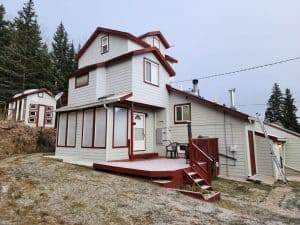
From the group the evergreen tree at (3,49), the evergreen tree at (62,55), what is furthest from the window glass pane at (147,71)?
the evergreen tree at (3,49)

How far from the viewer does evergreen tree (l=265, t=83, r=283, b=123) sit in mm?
38438

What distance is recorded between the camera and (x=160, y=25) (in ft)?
71.5

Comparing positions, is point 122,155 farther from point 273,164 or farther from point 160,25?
point 160,25

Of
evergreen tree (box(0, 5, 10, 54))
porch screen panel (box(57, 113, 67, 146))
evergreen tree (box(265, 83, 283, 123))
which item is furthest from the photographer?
evergreen tree (box(265, 83, 283, 123))

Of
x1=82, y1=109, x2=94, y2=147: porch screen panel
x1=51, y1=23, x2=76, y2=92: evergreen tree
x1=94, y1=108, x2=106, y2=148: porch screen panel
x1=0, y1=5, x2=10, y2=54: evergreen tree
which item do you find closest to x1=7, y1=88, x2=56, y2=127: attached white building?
x1=51, y1=23, x2=76, y2=92: evergreen tree

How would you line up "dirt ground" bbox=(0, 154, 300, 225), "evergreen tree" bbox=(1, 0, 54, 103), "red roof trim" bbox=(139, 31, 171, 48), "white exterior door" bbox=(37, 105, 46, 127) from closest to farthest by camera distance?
"dirt ground" bbox=(0, 154, 300, 225) → "red roof trim" bbox=(139, 31, 171, 48) → "white exterior door" bbox=(37, 105, 46, 127) → "evergreen tree" bbox=(1, 0, 54, 103)

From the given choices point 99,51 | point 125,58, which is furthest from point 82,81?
point 125,58

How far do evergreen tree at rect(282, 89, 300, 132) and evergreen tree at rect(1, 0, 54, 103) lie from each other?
107 feet

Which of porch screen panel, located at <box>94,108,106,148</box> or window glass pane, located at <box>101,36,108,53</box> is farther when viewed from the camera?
window glass pane, located at <box>101,36,108,53</box>

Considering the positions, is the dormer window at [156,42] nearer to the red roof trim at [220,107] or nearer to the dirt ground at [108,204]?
the red roof trim at [220,107]

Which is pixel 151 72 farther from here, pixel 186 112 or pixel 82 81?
pixel 82 81

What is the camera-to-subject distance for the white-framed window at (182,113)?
14.2 m

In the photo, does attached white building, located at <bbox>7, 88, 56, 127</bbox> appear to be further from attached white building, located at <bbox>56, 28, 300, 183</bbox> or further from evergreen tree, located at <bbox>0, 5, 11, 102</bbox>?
attached white building, located at <bbox>56, 28, 300, 183</bbox>

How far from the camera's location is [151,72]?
14.3 m
